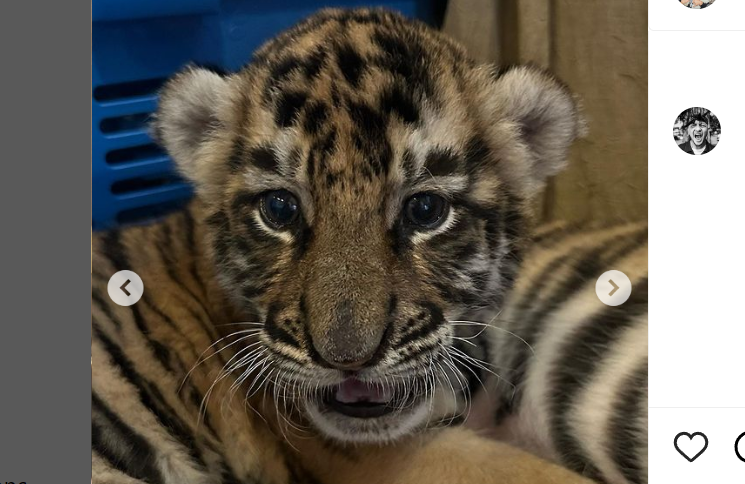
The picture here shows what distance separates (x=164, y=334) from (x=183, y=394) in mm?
75

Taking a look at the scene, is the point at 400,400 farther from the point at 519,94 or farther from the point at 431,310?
the point at 519,94

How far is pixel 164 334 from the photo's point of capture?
3.12ft

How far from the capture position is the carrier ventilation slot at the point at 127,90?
0.90m

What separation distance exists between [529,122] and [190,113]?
0.38 m

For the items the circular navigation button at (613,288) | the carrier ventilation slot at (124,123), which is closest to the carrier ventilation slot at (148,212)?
the carrier ventilation slot at (124,123)

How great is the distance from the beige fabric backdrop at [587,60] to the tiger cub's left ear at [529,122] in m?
0.02

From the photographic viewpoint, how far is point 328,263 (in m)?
0.77

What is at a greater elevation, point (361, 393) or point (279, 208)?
point (279, 208)
